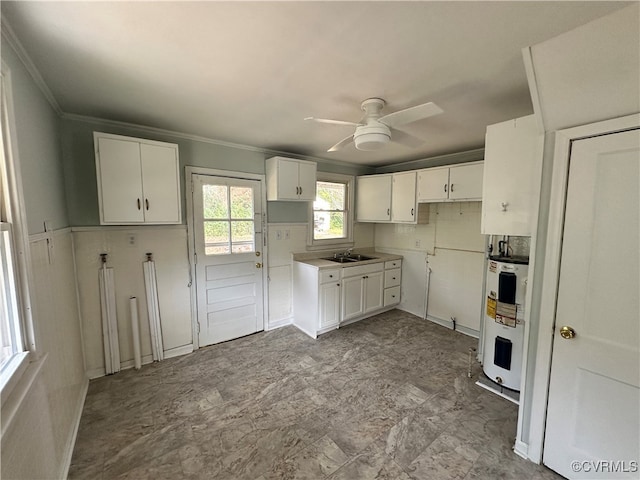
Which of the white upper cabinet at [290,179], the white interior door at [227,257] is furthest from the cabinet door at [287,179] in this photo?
the white interior door at [227,257]

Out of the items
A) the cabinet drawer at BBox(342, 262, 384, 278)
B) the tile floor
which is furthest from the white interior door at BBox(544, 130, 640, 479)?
the cabinet drawer at BBox(342, 262, 384, 278)

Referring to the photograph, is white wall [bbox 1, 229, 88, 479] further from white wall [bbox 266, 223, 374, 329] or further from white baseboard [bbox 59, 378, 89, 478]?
white wall [bbox 266, 223, 374, 329]

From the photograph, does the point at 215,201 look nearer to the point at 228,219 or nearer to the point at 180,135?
the point at 228,219

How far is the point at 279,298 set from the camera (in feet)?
12.1

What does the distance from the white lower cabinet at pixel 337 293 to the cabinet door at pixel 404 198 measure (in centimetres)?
72

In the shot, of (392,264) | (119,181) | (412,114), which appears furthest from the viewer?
(392,264)

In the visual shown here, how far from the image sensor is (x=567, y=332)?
4.94ft

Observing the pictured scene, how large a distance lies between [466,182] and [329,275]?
2000mm

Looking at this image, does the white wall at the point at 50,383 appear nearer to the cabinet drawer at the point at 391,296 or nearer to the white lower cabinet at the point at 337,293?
the white lower cabinet at the point at 337,293

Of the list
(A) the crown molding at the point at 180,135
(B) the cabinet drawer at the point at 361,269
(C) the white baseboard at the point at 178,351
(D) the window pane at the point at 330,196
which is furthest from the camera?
(D) the window pane at the point at 330,196

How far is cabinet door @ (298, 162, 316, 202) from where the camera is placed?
11.4ft

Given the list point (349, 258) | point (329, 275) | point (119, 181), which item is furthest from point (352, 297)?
point (119, 181)

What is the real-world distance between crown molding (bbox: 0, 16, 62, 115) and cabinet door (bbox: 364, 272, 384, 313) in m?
3.57

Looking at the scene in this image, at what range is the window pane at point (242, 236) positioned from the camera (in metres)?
3.26
